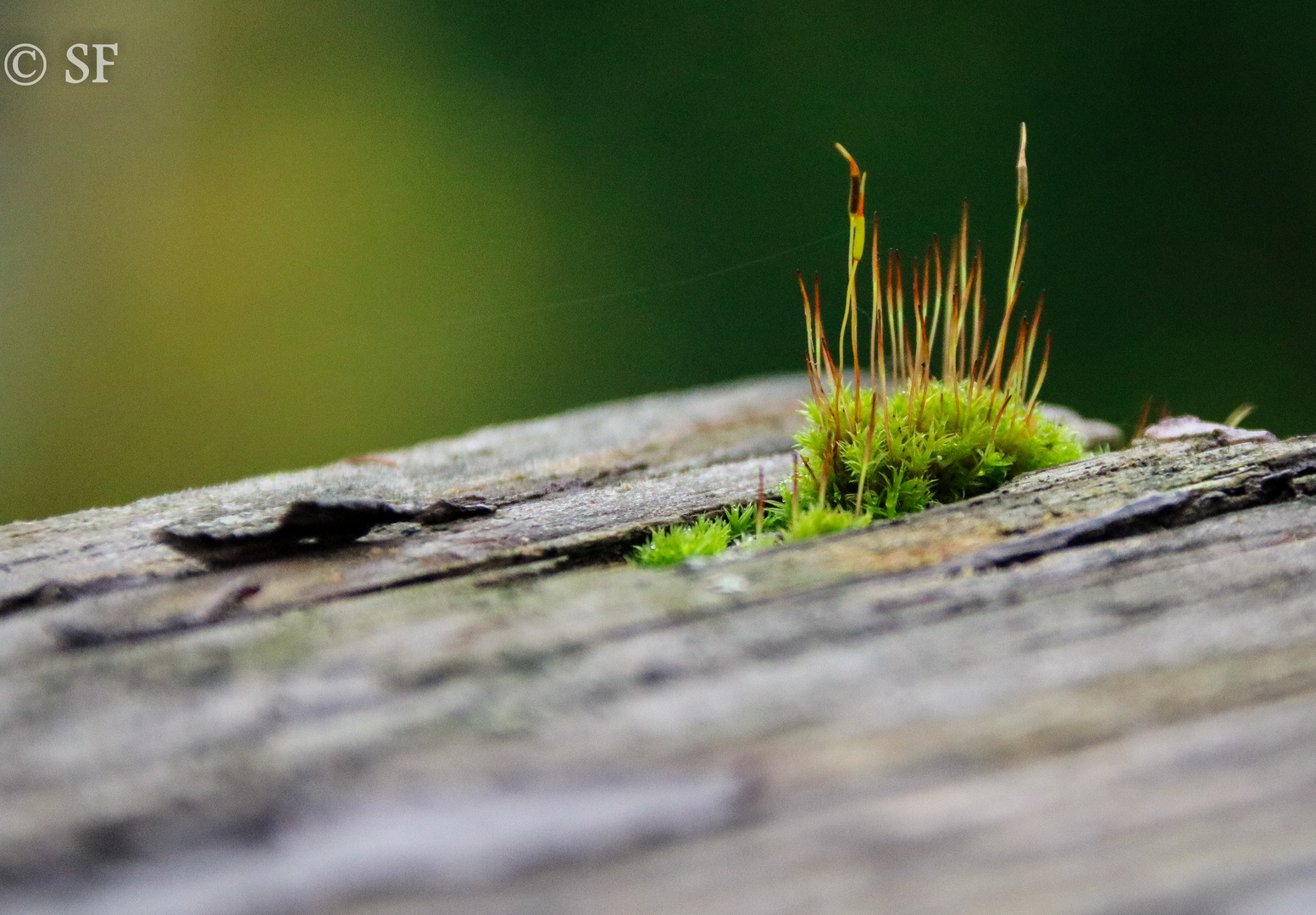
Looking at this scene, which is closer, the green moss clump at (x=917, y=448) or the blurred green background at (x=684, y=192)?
the green moss clump at (x=917, y=448)

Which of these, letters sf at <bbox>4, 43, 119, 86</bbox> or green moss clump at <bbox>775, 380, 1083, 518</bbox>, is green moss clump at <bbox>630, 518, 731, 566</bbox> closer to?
green moss clump at <bbox>775, 380, 1083, 518</bbox>

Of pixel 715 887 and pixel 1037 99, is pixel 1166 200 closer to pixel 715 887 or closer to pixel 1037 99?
pixel 1037 99

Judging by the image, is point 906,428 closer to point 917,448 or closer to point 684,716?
point 917,448

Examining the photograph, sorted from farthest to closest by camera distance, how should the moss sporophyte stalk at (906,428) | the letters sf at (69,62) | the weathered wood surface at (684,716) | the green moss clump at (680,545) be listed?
the letters sf at (69,62), the moss sporophyte stalk at (906,428), the green moss clump at (680,545), the weathered wood surface at (684,716)

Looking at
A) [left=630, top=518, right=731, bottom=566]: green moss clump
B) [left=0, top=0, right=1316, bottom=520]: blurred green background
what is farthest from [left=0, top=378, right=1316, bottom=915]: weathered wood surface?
[left=0, top=0, right=1316, bottom=520]: blurred green background

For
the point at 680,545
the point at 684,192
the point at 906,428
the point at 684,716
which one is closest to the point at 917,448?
the point at 906,428

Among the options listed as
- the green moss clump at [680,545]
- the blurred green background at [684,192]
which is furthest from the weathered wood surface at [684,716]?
the blurred green background at [684,192]

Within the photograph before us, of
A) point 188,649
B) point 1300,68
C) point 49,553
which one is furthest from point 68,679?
point 1300,68

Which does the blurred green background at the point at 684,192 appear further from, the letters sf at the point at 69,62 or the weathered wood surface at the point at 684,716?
the weathered wood surface at the point at 684,716
